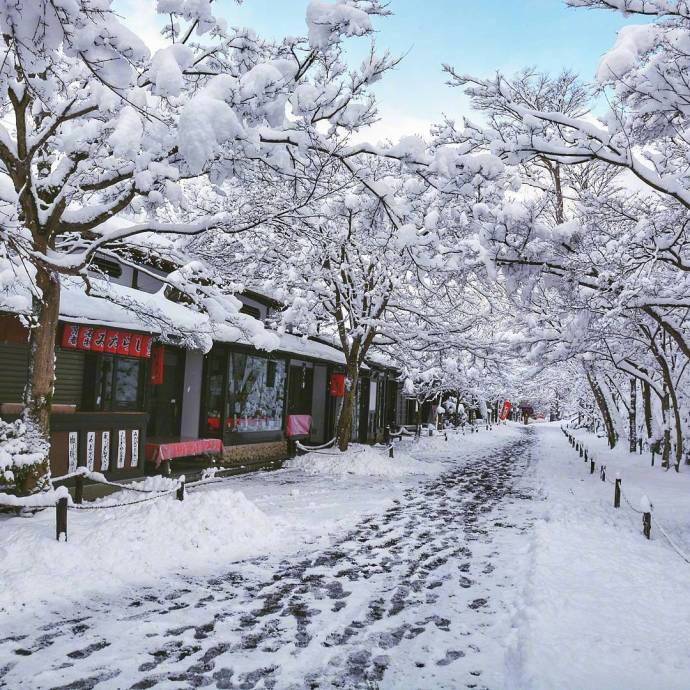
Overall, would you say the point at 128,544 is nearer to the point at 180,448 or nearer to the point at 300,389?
the point at 180,448

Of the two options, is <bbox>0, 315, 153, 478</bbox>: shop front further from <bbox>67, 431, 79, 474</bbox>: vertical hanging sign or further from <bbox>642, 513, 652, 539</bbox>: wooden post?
<bbox>642, 513, 652, 539</bbox>: wooden post

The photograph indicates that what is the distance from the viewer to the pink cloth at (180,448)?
13203 millimetres

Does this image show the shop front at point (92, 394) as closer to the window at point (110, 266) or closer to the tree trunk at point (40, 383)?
the tree trunk at point (40, 383)

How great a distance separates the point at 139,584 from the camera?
6398 mm

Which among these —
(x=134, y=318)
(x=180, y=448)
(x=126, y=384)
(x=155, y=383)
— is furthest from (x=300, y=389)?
(x=134, y=318)

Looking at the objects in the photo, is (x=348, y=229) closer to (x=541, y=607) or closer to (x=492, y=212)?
(x=492, y=212)

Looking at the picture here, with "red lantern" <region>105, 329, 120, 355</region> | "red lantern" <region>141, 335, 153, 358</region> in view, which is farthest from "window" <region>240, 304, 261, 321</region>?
"red lantern" <region>105, 329, 120, 355</region>

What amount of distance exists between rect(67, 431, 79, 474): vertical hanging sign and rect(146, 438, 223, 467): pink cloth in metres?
2.70

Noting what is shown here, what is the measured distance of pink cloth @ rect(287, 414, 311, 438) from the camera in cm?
2092

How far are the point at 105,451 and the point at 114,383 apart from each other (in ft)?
6.13

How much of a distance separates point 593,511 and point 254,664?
996 cm

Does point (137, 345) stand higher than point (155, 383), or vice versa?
point (137, 345)

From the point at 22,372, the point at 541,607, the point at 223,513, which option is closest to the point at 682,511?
the point at 541,607

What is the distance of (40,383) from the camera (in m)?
8.41
